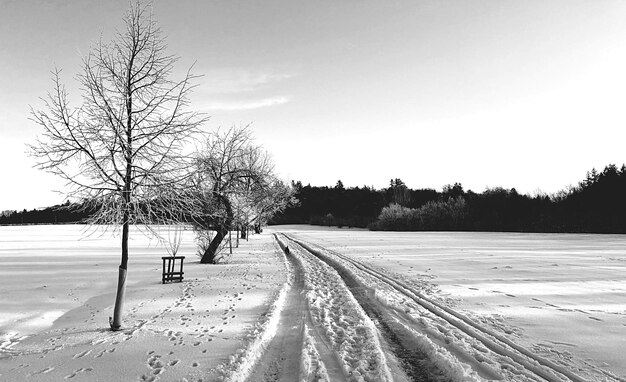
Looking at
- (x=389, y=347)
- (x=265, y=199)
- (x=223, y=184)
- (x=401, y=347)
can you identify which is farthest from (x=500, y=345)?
(x=265, y=199)

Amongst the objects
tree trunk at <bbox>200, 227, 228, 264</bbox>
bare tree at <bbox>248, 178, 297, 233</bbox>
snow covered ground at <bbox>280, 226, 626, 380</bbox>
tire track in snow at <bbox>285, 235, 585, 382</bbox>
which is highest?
bare tree at <bbox>248, 178, 297, 233</bbox>

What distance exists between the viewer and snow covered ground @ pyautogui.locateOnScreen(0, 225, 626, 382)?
16.8 feet

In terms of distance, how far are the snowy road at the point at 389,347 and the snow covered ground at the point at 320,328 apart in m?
0.03

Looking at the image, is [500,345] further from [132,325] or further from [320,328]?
[132,325]

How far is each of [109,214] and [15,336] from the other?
3109 mm

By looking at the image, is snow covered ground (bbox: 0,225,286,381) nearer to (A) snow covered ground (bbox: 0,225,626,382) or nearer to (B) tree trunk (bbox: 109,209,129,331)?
(A) snow covered ground (bbox: 0,225,626,382)

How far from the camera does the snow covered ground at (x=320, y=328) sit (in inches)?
201

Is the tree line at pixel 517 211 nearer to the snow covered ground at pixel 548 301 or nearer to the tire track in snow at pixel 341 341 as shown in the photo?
the snow covered ground at pixel 548 301

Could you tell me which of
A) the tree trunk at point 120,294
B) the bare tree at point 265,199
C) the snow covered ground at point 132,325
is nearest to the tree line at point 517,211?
the bare tree at point 265,199

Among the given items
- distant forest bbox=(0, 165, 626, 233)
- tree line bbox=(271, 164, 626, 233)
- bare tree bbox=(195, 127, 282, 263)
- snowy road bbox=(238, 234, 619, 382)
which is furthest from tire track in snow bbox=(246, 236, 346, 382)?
tree line bbox=(271, 164, 626, 233)

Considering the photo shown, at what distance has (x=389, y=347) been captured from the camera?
600 centimetres

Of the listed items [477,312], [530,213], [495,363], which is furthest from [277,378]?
[530,213]

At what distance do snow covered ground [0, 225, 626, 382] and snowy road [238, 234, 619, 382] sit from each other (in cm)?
3

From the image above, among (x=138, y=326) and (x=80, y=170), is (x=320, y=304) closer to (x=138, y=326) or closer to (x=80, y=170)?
(x=138, y=326)
